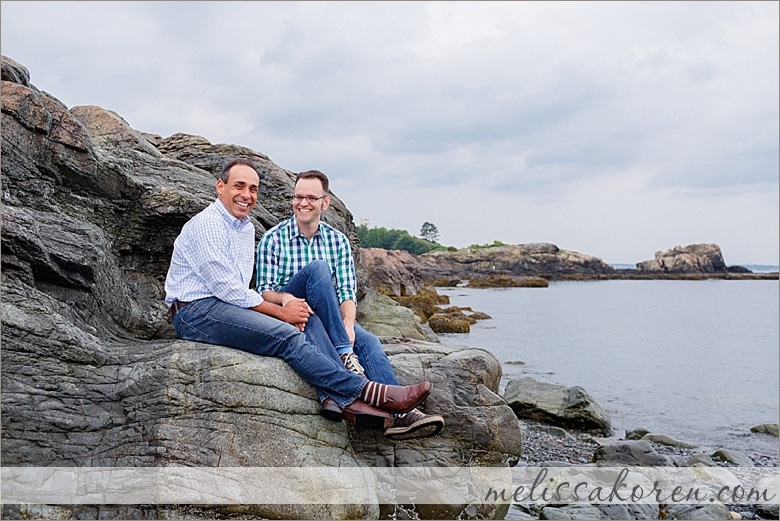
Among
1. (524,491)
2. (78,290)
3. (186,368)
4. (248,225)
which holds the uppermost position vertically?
(248,225)

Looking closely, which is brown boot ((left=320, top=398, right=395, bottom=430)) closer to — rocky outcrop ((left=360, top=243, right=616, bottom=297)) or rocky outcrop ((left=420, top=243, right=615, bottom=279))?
rocky outcrop ((left=360, top=243, right=616, bottom=297))

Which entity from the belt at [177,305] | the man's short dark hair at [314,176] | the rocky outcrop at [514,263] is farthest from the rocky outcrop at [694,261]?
the belt at [177,305]

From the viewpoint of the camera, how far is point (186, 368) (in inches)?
272

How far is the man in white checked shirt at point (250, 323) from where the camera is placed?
23.2ft

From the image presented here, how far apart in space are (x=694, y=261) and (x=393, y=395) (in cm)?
11267

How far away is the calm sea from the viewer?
59.9 feet

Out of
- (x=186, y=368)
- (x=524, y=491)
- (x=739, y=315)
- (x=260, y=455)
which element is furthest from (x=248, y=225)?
(x=739, y=315)

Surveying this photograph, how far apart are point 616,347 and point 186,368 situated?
27.6 meters

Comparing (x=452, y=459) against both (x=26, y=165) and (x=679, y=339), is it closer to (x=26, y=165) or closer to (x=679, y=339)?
(x=26, y=165)

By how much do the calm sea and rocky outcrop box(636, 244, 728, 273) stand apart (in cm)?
5611

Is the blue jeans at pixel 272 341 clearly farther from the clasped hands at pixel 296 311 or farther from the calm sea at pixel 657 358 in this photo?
the calm sea at pixel 657 358

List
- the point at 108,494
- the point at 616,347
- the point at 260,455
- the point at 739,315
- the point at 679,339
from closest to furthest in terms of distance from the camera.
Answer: the point at 108,494 < the point at 260,455 < the point at 616,347 < the point at 679,339 < the point at 739,315

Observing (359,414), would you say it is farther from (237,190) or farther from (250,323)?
(237,190)

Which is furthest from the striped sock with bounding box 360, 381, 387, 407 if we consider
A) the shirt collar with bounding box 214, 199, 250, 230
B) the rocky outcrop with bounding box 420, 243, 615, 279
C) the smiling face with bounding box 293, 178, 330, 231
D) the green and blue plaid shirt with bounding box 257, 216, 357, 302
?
the rocky outcrop with bounding box 420, 243, 615, 279
